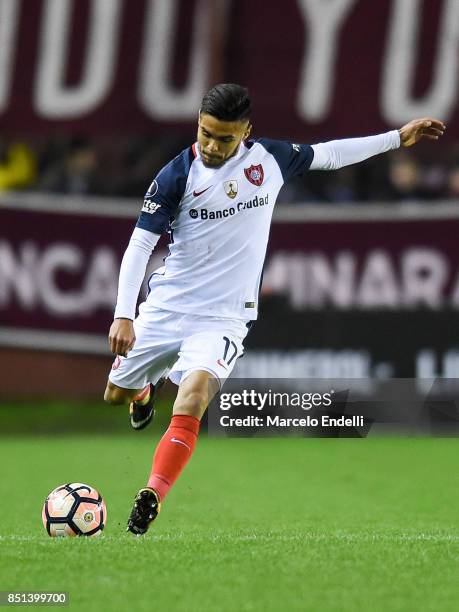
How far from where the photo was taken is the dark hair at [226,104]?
679 cm

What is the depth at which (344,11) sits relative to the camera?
14688mm

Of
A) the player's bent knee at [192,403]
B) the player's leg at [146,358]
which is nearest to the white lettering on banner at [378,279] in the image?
the player's leg at [146,358]

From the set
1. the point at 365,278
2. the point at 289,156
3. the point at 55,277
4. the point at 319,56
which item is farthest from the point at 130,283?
the point at 319,56

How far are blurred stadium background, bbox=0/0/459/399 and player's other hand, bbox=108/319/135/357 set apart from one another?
773 cm

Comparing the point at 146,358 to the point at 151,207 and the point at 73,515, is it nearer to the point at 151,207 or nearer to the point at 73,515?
the point at 151,207

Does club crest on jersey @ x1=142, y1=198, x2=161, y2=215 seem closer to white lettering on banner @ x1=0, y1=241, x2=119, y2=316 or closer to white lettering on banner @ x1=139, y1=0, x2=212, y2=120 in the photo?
white lettering on banner @ x1=139, y1=0, x2=212, y2=120

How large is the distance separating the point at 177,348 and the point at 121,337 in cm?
82

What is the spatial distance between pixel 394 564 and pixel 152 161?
1030 centimetres

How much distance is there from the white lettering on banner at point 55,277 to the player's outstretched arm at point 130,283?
315 inches

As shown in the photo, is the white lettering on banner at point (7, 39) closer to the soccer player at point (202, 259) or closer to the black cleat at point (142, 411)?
the black cleat at point (142, 411)

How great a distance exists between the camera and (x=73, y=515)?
6.72 meters

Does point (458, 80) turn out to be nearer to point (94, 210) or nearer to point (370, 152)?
point (94, 210)

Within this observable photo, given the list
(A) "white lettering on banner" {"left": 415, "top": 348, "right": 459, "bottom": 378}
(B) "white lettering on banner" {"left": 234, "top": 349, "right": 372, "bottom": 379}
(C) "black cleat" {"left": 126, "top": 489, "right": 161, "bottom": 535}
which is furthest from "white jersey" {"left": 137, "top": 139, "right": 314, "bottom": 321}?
(A) "white lettering on banner" {"left": 415, "top": 348, "right": 459, "bottom": 378}

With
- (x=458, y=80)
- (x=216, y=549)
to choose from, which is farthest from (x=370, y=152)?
(x=458, y=80)
